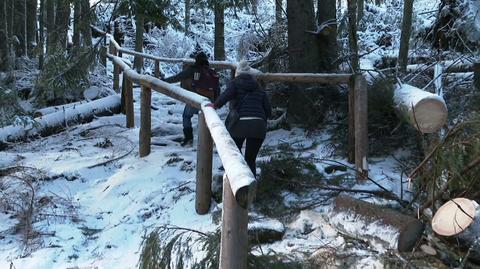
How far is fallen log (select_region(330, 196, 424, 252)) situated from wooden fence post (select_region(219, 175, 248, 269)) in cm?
191

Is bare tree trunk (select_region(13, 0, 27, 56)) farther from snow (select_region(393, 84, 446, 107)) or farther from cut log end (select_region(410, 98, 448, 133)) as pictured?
cut log end (select_region(410, 98, 448, 133))

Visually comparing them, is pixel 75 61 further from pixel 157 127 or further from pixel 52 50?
pixel 157 127

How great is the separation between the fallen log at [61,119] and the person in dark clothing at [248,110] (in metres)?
4.56

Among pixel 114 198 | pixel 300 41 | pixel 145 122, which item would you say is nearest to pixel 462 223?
pixel 114 198

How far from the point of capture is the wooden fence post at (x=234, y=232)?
2434mm

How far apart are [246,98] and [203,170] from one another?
1185 mm

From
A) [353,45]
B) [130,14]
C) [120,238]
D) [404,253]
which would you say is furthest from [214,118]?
[353,45]

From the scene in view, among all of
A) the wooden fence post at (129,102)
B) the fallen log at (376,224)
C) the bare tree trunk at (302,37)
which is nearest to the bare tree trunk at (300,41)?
the bare tree trunk at (302,37)

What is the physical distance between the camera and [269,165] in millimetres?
5918

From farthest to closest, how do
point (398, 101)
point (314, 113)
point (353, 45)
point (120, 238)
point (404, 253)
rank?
point (353, 45)
point (314, 113)
point (398, 101)
point (120, 238)
point (404, 253)

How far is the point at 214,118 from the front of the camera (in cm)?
405

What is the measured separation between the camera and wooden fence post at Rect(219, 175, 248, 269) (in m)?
2.43

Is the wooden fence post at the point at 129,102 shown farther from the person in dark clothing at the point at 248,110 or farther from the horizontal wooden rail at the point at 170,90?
the person in dark clothing at the point at 248,110

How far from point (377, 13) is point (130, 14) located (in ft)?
47.4
